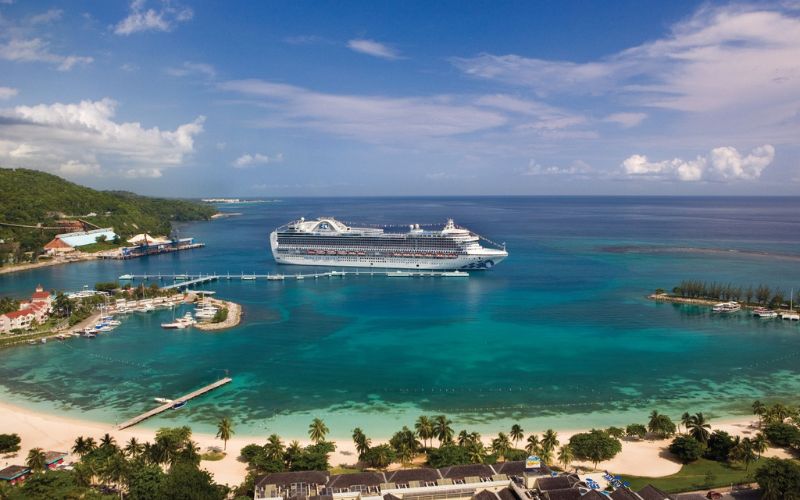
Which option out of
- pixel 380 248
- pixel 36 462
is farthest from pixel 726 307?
pixel 36 462

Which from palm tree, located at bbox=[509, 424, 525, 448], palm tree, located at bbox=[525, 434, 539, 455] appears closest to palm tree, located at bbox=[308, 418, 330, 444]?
palm tree, located at bbox=[509, 424, 525, 448]

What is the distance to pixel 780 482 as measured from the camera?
16.6 metres

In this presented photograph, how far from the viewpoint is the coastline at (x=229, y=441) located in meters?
20.8

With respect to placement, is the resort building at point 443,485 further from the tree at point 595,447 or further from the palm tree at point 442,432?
the tree at point 595,447

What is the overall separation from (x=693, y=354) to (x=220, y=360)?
31.4 m

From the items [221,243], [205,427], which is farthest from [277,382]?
[221,243]

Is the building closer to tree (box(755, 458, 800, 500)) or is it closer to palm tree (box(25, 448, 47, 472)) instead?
palm tree (box(25, 448, 47, 472))

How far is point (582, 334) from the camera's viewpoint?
3891 cm

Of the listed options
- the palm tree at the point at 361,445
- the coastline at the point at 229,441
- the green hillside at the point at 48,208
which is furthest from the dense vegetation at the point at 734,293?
the green hillside at the point at 48,208

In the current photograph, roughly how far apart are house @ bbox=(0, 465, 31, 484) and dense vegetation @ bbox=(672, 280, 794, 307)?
171ft

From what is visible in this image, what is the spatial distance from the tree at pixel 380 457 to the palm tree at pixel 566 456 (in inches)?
257

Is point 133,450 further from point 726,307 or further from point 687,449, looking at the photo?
point 726,307

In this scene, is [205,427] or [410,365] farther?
[410,365]

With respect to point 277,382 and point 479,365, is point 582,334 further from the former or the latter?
point 277,382
